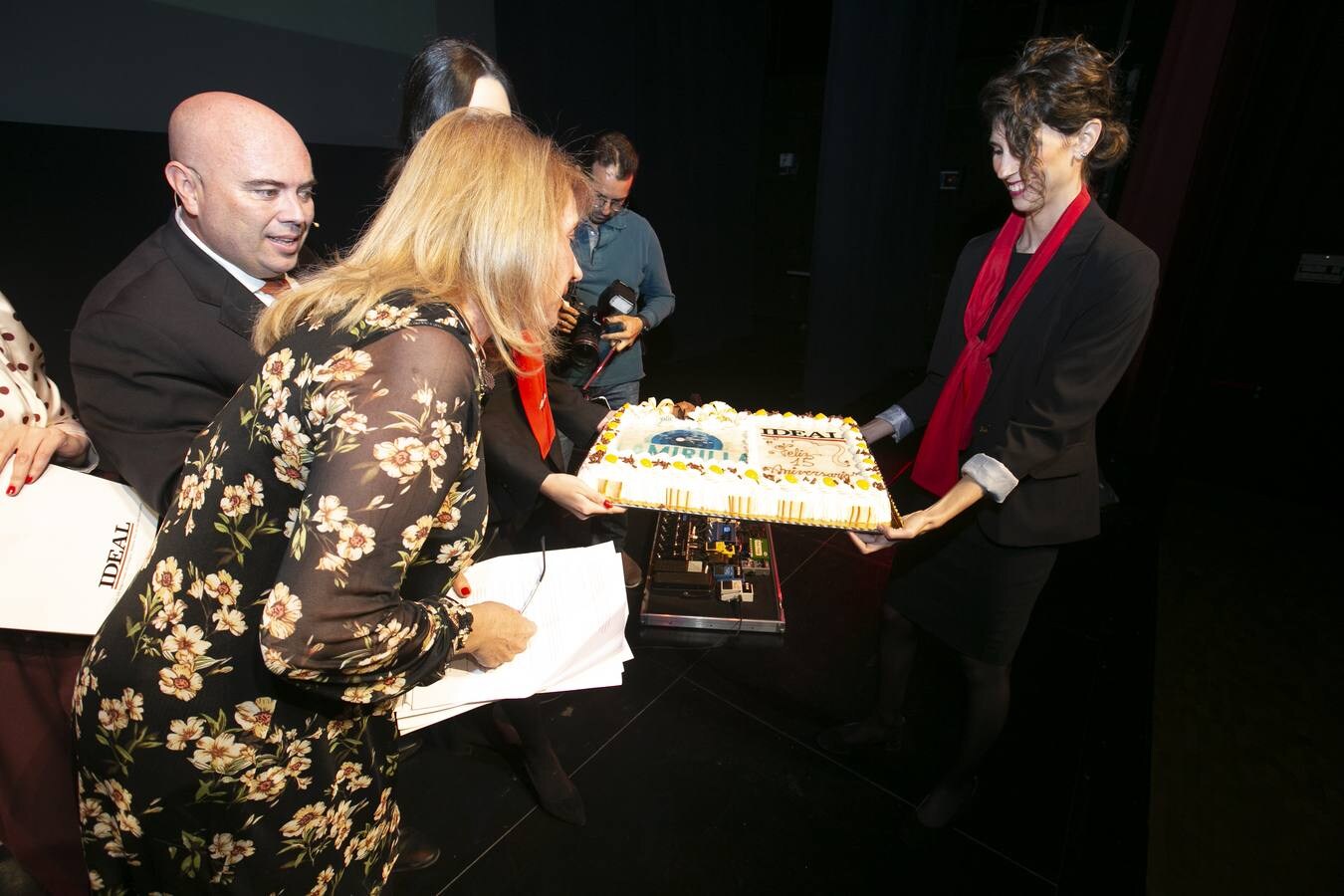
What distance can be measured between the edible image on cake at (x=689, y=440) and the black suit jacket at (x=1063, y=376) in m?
0.72

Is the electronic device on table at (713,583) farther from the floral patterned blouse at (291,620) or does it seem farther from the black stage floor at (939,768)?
the floral patterned blouse at (291,620)

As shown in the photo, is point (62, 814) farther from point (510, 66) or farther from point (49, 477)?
point (510, 66)

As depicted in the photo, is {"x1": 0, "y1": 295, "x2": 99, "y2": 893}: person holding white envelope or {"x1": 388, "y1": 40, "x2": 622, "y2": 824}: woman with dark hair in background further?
{"x1": 388, "y1": 40, "x2": 622, "y2": 824}: woman with dark hair in background

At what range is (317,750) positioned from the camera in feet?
3.42

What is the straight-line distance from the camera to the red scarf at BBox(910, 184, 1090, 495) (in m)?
1.58

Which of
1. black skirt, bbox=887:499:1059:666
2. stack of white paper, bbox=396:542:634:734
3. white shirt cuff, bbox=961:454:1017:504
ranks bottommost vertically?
black skirt, bbox=887:499:1059:666

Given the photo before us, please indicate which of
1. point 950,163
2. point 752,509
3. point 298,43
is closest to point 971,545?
point 752,509

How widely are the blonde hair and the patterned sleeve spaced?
14 centimetres

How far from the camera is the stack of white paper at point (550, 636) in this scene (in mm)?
1194

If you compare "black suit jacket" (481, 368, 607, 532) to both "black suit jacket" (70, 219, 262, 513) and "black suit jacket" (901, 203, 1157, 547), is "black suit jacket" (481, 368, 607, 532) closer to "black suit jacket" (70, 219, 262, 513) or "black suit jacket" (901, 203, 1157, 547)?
"black suit jacket" (70, 219, 262, 513)

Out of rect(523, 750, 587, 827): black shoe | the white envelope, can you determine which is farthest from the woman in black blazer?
the white envelope

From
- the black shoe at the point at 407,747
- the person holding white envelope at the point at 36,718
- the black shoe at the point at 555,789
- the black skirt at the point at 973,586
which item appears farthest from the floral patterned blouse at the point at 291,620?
the black skirt at the point at 973,586

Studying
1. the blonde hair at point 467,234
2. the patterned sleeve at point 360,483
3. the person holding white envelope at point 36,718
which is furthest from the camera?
the person holding white envelope at point 36,718

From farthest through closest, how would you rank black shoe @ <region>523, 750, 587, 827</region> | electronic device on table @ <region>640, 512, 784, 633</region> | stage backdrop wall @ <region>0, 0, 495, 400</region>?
1. electronic device on table @ <region>640, 512, 784, 633</region>
2. stage backdrop wall @ <region>0, 0, 495, 400</region>
3. black shoe @ <region>523, 750, 587, 827</region>
